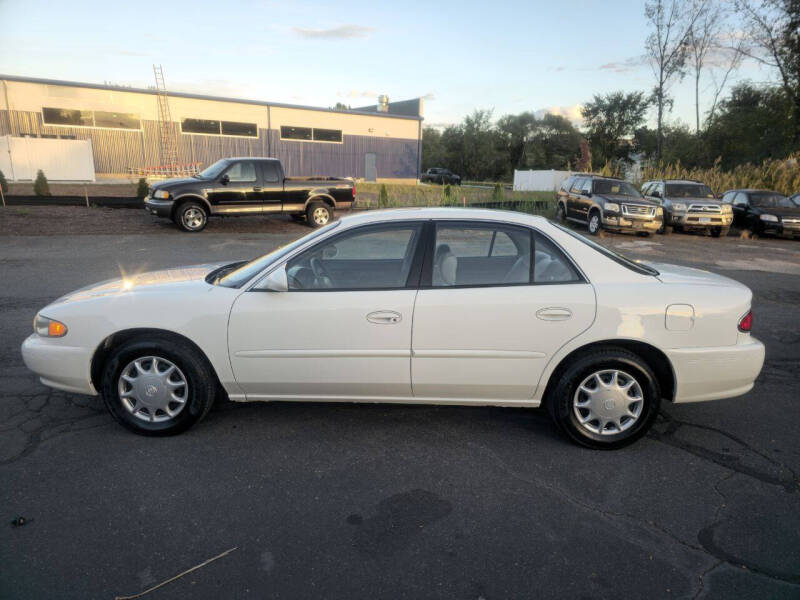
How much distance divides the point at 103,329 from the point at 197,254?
26.4ft

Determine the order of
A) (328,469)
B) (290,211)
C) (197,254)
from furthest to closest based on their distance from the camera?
1. (290,211)
2. (197,254)
3. (328,469)

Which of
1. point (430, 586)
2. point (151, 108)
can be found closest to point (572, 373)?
point (430, 586)

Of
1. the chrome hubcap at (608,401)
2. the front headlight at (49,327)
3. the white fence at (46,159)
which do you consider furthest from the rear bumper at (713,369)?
the white fence at (46,159)

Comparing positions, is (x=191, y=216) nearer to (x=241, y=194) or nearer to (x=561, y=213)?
(x=241, y=194)

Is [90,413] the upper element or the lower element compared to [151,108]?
lower

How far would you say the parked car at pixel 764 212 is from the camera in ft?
53.0

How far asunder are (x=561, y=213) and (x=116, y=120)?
86.2 feet

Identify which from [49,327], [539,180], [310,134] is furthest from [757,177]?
[310,134]

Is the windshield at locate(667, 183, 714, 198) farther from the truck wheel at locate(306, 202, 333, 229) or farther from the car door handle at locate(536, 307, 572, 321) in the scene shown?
the car door handle at locate(536, 307, 572, 321)

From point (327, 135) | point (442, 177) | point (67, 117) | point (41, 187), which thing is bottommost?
point (41, 187)

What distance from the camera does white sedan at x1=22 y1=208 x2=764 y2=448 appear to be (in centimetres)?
334

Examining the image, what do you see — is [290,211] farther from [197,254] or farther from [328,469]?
[328,469]

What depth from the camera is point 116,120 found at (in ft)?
100

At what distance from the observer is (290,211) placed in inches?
619
